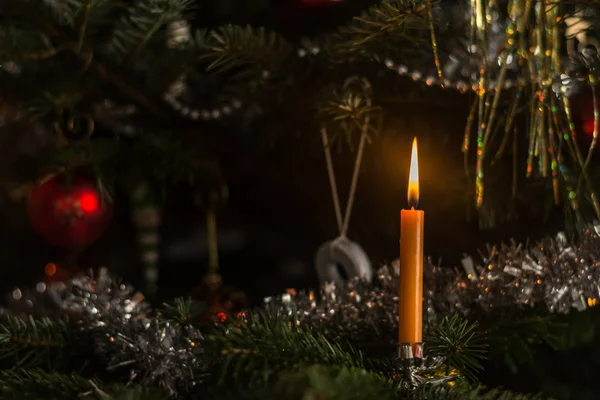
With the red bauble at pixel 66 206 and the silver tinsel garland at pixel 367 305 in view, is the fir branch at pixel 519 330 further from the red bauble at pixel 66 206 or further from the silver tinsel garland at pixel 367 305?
the red bauble at pixel 66 206

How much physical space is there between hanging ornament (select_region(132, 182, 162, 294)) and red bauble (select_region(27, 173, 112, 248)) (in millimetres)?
52

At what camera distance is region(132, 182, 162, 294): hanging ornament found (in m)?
0.81

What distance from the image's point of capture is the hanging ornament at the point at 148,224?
0.81 meters

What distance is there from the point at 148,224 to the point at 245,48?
0.32 meters

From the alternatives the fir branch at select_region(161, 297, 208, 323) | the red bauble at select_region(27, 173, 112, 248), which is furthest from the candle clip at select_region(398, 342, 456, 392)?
the red bauble at select_region(27, 173, 112, 248)

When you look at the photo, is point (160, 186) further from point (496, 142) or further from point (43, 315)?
point (496, 142)

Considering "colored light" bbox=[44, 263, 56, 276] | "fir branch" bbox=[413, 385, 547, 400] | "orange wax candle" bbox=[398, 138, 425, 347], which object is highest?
"orange wax candle" bbox=[398, 138, 425, 347]

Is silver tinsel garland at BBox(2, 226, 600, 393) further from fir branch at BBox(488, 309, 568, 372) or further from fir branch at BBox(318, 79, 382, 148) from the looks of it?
fir branch at BBox(318, 79, 382, 148)

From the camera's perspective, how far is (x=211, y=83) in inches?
30.3

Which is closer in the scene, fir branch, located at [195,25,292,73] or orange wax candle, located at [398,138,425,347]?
orange wax candle, located at [398,138,425,347]

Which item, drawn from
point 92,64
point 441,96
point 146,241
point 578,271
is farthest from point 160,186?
point 578,271

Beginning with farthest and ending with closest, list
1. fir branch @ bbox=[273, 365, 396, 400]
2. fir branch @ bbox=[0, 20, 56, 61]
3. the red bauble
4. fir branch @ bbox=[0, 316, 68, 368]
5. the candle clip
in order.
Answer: the red bauble
fir branch @ bbox=[0, 20, 56, 61]
fir branch @ bbox=[0, 316, 68, 368]
the candle clip
fir branch @ bbox=[273, 365, 396, 400]

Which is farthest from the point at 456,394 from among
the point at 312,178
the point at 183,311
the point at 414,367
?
the point at 312,178

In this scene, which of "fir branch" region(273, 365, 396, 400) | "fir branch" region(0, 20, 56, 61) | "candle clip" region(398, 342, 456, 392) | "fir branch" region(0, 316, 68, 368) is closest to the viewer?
"fir branch" region(273, 365, 396, 400)
